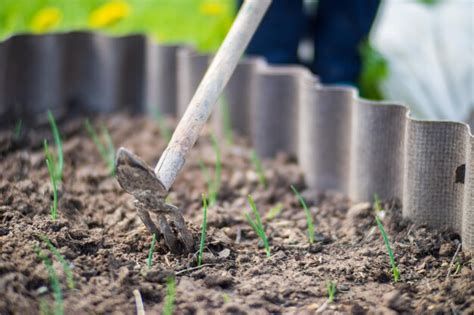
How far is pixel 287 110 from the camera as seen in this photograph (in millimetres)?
3088

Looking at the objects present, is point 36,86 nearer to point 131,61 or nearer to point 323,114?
point 131,61

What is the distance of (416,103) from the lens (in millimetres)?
3525

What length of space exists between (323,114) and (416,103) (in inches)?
35.7

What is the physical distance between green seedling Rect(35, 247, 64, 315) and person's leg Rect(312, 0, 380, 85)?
6.57ft

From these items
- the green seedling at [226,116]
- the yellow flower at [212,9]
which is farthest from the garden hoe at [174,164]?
the yellow flower at [212,9]

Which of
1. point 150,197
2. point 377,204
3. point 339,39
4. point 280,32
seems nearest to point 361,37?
point 339,39

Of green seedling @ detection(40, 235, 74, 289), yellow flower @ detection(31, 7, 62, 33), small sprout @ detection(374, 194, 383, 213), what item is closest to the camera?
green seedling @ detection(40, 235, 74, 289)

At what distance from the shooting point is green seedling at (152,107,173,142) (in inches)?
129

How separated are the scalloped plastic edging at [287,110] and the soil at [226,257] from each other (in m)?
0.10

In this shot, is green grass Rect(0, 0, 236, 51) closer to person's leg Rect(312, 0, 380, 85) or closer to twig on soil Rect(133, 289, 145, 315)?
person's leg Rect(312, 0, 380, 85)

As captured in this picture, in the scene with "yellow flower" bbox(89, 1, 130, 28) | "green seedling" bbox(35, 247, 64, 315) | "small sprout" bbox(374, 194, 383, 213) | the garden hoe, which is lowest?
"green seedling" bbox(35, 247, 64, 315)

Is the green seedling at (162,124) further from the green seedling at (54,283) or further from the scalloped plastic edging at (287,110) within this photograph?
the green seedling at (54,283)

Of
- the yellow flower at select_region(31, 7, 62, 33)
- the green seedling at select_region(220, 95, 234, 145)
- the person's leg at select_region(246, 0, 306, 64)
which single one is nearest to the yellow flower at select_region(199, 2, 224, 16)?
the person's leg at select_region(246, 0, 306, 64)

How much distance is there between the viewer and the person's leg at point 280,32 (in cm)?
346
